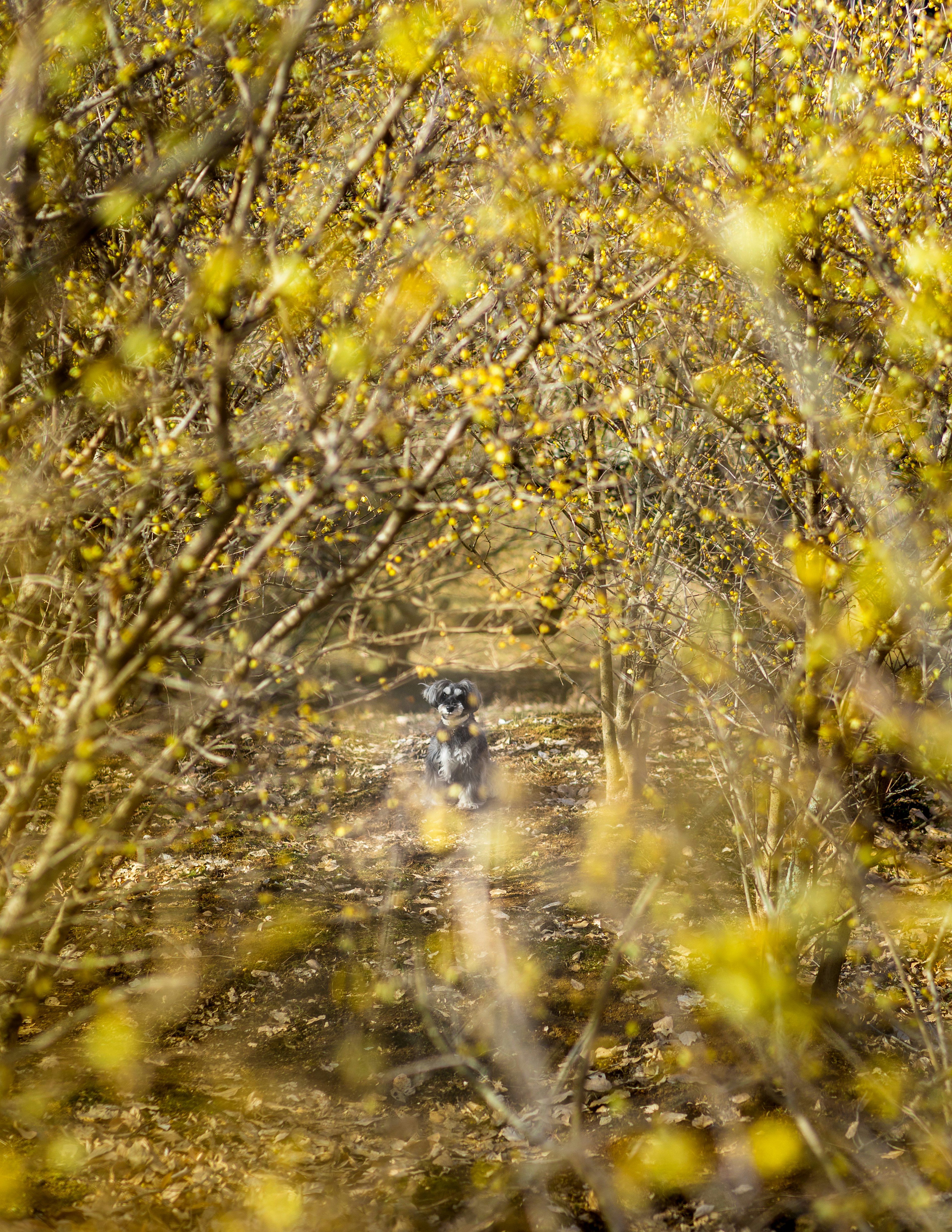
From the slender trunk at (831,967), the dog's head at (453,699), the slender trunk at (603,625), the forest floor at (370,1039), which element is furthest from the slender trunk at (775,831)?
the dog's head at (453,699)

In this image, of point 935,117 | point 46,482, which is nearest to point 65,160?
point 46,482

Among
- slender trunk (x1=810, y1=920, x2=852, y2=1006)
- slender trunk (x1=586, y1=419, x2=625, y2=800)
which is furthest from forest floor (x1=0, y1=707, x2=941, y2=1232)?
slender trunk (x1=810, y1=920, x2=852, y2=1006)

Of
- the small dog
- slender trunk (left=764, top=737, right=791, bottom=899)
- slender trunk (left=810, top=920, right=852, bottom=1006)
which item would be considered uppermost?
the small dog

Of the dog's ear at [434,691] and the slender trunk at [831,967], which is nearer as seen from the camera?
the slender trunk at [831,967]

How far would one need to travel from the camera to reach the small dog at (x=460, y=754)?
8656 mm

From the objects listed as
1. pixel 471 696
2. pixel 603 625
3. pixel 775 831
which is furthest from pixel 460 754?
pixel 775 831

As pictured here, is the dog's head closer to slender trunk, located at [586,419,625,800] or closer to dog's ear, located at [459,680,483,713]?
dog's ear, located at [459,680,483,713]

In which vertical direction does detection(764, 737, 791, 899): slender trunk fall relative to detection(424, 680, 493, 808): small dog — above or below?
below

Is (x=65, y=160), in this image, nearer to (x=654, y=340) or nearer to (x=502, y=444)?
(x=502, y=444)

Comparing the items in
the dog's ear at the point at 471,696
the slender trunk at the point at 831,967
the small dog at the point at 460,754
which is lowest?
the slender trunk at the point at 831,967

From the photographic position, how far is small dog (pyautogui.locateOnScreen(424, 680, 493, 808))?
8.66 metres

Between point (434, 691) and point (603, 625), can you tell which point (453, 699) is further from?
point (603, 625)

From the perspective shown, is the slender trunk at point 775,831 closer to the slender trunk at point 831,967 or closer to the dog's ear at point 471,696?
the slender trunk at point 831,967

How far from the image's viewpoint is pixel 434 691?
28.6 feet
